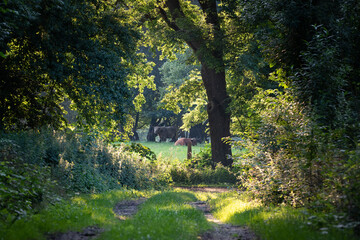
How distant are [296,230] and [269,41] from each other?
750 cm

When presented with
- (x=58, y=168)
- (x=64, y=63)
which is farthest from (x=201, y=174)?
(x=64, y=63)

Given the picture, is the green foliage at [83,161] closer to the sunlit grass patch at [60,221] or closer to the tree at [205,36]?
the sunlit grass patch at [60,221]

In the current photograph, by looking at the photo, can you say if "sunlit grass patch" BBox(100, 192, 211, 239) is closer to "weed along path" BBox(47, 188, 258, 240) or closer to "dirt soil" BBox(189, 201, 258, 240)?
"weed along path" BBox(47, 188, 258, 240)

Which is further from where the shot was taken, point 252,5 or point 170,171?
point 170,171

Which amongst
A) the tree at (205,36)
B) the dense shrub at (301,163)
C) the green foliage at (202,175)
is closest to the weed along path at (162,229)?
the dense shrub at (301,163)

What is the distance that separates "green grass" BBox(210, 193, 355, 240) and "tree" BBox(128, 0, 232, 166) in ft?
36.5

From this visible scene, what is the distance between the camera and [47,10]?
1102 centimetres

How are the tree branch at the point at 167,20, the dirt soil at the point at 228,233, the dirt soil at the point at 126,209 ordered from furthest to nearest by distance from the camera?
the tree branch at the point at 167,20 → the dirt soil at the point at 126,209 → the dirt soil at the point at 228,233

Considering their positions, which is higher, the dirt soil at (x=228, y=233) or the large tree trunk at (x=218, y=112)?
the large tree trunk at (x=218, y=112)

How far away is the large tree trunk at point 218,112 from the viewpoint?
22.0 metres

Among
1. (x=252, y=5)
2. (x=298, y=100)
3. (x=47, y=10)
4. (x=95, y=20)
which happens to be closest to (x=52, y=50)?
(x=47, y=10)

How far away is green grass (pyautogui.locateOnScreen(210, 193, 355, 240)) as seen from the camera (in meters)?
6.01

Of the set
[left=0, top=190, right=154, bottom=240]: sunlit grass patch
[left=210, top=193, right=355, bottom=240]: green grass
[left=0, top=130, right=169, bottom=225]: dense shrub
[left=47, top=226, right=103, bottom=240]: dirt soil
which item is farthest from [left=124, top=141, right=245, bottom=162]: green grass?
[left=47, top=226, right=103, bottom=240]: dirt soil

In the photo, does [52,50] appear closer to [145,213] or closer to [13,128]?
[13,128]
